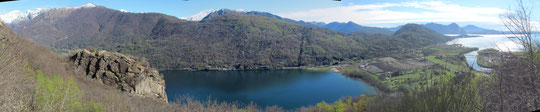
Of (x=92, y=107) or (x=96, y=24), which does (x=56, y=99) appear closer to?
(x=92, y=107)

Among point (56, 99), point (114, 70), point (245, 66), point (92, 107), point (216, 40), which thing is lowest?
point (245, 66)

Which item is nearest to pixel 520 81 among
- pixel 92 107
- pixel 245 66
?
pixel 92 107

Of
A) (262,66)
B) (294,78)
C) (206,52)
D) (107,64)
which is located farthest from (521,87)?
(206,52)

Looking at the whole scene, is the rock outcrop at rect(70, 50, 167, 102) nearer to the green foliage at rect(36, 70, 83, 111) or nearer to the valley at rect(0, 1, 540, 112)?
A: the valley at rect(0, 1, 540, 112)

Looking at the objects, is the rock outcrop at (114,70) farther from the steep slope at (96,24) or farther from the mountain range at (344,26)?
the steep slope at (96,24)

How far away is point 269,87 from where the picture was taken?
3198cm

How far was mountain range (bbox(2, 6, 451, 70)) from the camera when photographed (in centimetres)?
5075

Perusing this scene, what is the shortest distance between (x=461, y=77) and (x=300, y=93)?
27.0 meters

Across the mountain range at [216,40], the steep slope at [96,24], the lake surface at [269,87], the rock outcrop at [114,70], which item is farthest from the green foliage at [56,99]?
the steep slope at [96,24]

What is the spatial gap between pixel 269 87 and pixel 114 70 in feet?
71.9

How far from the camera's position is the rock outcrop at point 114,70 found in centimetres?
1123

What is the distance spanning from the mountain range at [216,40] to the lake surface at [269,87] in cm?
917

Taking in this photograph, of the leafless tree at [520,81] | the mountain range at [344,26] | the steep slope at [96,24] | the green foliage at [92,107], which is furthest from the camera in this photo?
the steep slope at [96,24]

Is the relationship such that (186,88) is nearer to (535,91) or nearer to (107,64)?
(107,64)
